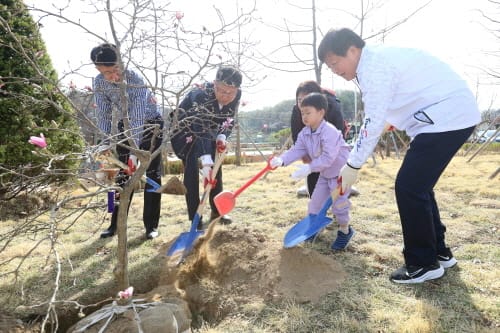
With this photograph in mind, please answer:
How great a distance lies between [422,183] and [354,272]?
30.5 inches

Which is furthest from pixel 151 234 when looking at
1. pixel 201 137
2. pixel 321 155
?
pixel 321 155

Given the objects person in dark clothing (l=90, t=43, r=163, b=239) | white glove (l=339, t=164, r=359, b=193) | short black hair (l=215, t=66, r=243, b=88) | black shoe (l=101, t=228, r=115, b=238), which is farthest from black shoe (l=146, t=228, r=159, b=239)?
white glove (l=339, t=164, r=359, b=193)

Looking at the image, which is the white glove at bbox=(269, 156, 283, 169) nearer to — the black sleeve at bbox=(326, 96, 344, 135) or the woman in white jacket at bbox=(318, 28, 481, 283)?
the woman in white jacket at bbox=(318, 28, 481, 283)

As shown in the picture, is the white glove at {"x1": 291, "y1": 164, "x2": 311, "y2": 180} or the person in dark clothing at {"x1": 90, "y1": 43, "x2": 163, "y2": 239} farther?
the white glove at {"x1": 291, "y1": 164, "x2": 311, "y2": 180}

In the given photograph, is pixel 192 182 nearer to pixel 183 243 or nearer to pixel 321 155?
pixel 183 243

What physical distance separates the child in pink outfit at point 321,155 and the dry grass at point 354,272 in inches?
11.4

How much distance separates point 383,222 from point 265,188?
2.29 meters

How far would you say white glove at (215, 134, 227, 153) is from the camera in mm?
3205

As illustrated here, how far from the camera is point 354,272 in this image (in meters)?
2.49

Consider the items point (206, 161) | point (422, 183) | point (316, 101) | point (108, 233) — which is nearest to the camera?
point (422, 183)

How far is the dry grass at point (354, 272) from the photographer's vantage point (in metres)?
1.92

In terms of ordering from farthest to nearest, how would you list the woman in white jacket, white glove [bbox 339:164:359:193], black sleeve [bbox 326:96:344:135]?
black sleeve [bbox 326:96:344:135]
white glove [bbox 339:164:359:193]
the woman in white jacket

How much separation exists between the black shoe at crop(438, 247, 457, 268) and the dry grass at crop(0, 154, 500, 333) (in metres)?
0.09

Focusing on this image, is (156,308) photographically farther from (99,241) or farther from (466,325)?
(99,241)
